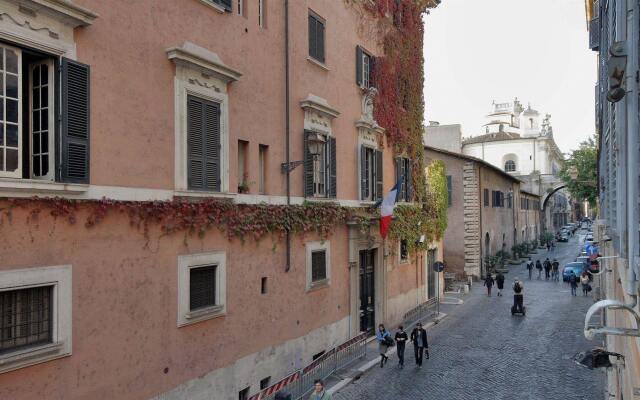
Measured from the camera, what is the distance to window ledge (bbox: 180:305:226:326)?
35.4 feet

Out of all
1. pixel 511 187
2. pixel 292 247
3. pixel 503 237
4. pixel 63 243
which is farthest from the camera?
pixel 511 187

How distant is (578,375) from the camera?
15.2 m

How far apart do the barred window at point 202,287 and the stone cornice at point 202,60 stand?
4282 mm

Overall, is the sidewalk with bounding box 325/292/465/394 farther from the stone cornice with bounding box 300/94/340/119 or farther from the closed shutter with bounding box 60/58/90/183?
the closed shutter with bounding box 60/58/90/183

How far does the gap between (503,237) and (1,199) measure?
42.6 m

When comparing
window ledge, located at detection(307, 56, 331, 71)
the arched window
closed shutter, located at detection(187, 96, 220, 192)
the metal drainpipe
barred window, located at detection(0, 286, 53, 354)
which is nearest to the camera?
barred window, located at detection(0, 286, 53, 354)

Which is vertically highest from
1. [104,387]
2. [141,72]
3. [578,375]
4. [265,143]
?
[141,72]

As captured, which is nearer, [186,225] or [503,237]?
[186,225]

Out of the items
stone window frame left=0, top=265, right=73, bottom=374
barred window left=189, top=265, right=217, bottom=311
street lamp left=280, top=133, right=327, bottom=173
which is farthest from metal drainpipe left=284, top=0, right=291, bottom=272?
stone window frame left=0, top=265, right=73, bottom=374

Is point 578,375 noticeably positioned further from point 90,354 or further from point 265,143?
point 90,354

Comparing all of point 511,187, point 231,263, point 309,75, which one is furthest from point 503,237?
point 231,263

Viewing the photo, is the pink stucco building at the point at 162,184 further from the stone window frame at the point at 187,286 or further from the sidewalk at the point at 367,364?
the sidewalk at the point at 367,364

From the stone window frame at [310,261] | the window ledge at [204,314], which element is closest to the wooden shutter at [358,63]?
the stone window frame at [310,261]

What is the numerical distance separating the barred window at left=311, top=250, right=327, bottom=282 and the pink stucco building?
0.22 ft
